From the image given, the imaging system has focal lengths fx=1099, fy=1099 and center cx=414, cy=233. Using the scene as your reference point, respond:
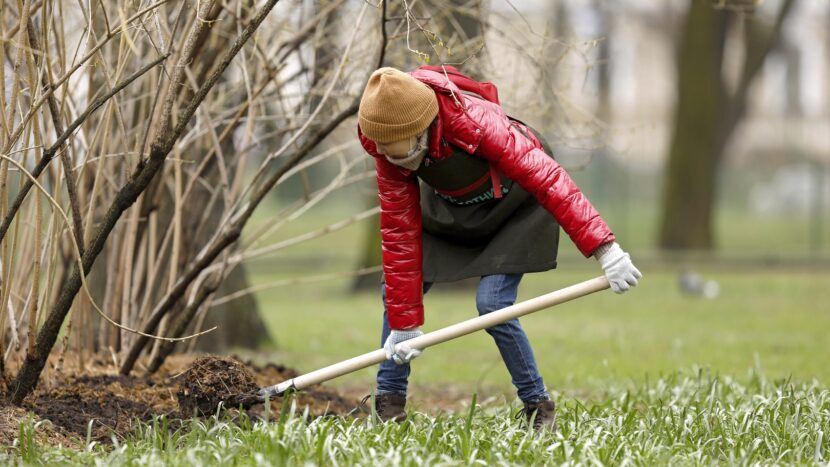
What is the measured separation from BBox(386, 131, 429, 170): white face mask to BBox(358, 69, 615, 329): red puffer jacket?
50 mm

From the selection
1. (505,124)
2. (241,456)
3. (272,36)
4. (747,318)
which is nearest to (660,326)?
(747,318)

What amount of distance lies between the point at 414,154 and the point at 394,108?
222 millimetres

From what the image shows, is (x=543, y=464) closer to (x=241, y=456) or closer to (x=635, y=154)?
(x=241, y=456)

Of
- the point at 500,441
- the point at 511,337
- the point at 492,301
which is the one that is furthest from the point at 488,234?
the point at 500,441

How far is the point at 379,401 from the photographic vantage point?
14.7 feet

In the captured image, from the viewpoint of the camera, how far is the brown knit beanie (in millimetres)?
3752

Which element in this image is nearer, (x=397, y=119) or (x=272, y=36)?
(x=397, y=119)

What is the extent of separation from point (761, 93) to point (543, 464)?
1320 inches

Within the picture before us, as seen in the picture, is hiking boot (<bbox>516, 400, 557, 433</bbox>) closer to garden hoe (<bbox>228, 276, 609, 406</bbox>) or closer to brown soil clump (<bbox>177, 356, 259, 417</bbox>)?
garden hoe (<bbox>228, 276, 609, 406</bbox>)

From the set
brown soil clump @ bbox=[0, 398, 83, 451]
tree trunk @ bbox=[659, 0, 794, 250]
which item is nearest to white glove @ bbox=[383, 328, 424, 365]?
brown soil clump @ bbox=[0, 398, 83, 451]

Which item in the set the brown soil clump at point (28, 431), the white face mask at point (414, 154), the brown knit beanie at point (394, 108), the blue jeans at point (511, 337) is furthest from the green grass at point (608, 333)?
the brown soil clump at point (28, 431)

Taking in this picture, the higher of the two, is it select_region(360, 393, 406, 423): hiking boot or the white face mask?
the white face mask

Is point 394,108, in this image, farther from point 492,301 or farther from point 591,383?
point 591,383

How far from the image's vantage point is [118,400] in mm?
4465
